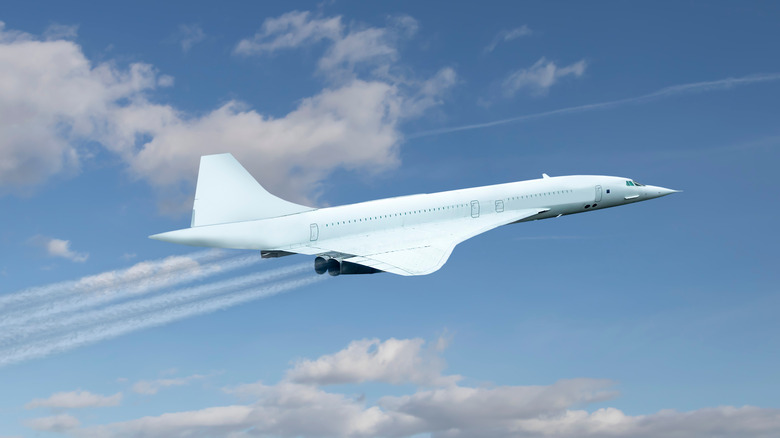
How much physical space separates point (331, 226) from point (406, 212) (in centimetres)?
361

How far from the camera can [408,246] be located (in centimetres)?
3064

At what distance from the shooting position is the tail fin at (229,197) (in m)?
30.4

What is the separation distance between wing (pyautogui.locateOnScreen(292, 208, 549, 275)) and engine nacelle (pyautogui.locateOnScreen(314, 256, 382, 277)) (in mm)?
325

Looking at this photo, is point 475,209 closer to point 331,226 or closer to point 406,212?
point 406,212

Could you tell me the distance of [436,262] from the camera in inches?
1117

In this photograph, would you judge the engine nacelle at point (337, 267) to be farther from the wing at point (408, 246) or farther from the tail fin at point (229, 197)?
the tail fin at point (229, 197)

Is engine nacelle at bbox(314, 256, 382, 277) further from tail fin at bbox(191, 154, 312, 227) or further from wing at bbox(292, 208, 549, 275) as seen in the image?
tail fin at bbox(191, 154, 312, 227)

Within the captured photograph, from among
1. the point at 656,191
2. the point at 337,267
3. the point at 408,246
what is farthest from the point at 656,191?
the point at 337,267

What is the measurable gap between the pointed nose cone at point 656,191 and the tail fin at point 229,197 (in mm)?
20705

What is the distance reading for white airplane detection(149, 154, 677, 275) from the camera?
1171 inches

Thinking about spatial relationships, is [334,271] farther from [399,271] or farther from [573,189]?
[573,189]

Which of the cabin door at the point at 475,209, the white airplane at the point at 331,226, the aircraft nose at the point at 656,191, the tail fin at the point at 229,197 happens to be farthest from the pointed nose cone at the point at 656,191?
the tail fin at the point at 229,197

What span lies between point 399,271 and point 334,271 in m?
3.64

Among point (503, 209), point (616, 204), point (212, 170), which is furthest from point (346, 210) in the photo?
point (616, 204)
